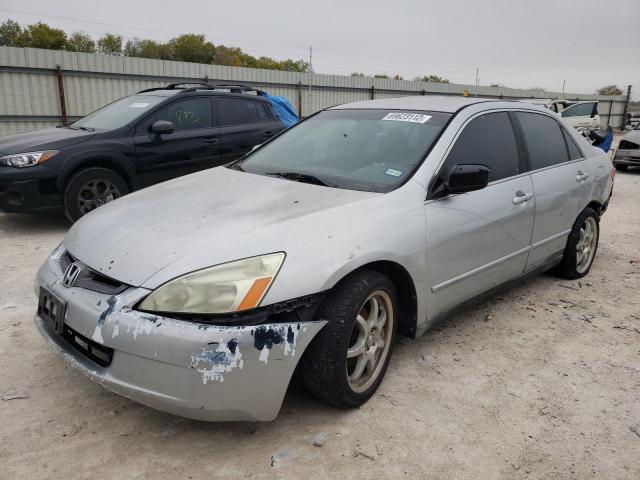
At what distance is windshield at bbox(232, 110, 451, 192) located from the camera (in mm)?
3104

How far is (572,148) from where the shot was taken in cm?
448

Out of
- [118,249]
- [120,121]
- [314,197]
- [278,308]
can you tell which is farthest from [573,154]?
[120,121]

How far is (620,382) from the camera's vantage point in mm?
3072

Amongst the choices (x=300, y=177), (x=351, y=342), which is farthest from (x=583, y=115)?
(x=351, y=342)

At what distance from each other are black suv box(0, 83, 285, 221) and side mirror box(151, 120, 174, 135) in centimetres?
1

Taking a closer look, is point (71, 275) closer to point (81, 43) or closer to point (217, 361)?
point (217, 361)

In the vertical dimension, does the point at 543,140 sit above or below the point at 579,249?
above

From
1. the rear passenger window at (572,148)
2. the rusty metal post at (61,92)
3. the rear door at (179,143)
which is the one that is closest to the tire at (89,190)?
the rear door at (179,143)

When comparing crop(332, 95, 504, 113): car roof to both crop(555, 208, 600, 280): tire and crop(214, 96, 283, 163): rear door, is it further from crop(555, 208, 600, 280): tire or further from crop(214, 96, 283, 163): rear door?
crop(214, 96, 283, 163): rear door

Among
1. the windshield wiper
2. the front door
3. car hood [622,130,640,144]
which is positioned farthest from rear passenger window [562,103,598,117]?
the windshield wiper

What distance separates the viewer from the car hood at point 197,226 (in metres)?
2.28

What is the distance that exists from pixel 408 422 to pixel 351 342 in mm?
477

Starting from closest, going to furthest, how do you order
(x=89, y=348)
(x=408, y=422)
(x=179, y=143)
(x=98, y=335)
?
1. (x=98, y=335)
2. (x=89, y=348)
3. (x=408, y=422)
4. (x=179, y=143)

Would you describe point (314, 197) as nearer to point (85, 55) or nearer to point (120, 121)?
point (120, 121)
